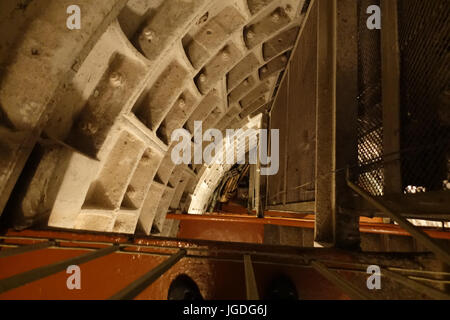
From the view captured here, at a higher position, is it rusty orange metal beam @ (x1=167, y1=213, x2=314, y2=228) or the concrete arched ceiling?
the concrete arched ceiling

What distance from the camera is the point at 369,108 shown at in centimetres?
353

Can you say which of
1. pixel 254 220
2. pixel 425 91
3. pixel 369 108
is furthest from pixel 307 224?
pixel 425 91

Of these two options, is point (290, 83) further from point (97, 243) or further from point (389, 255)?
point (97, 243)

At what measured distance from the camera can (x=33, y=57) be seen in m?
2.51

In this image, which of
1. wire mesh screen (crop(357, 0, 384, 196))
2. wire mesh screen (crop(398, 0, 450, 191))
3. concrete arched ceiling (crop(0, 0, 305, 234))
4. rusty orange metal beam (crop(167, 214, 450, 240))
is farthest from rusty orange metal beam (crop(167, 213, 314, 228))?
wire mesh screen (crop(398, 0, 450, 191))

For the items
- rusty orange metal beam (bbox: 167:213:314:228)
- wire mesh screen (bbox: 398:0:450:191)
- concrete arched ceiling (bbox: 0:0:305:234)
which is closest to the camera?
wire mesh screen (bbox: 398:0:450:191)

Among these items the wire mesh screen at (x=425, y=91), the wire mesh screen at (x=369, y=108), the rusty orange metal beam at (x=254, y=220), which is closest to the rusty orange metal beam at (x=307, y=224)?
the rusty orange metal beam at (x=254, y=220)

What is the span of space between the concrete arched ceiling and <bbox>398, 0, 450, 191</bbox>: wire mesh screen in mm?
2875

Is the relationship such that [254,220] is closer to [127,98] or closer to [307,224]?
[307,224]

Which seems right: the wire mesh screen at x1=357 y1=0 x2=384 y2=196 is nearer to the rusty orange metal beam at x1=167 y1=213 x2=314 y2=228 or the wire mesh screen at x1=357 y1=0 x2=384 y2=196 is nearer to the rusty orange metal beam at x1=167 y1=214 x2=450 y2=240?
the rusty orange metal beam at x1=167 y1=214 x2=450 y2=240

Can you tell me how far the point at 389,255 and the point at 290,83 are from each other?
18.0ft

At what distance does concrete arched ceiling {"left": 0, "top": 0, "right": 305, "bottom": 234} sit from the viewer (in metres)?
2.91

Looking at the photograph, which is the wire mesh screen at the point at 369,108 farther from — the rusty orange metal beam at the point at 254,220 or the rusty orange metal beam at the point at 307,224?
the rusty orange metal beam at the point at 254,220

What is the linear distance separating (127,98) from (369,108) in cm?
361
